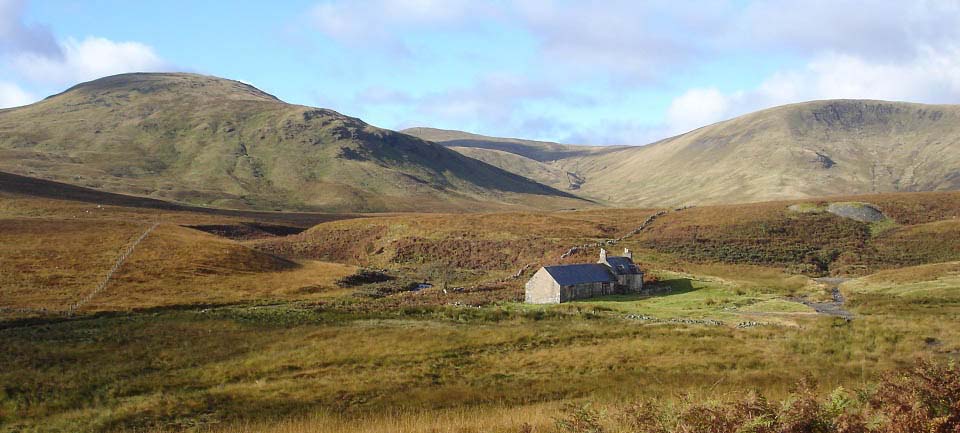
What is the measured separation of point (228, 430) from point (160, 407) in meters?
6.22

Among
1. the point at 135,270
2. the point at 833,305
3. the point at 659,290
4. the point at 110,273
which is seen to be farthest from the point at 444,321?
the point at 135,270

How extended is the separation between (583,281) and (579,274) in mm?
873

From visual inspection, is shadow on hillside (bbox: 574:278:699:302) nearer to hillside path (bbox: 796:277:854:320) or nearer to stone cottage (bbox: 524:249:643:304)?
stone cottage (bbox: 524:249:643:304)

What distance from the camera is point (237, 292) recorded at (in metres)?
59.8

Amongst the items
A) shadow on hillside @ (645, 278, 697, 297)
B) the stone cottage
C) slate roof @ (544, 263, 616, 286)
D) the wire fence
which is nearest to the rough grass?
the wire fence

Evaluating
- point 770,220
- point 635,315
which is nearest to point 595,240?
point 770,220

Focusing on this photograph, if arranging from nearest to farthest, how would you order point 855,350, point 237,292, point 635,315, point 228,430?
point 228,430
point 855,350
point 635,315
point 237,292

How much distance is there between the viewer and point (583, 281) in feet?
193

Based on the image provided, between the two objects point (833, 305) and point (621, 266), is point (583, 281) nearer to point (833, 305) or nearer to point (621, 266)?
point (621, 266)

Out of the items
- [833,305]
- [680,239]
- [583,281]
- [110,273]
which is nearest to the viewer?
[833,305]

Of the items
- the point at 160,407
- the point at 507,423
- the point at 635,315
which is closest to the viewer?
the point at 507,423

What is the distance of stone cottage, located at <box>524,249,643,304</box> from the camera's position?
56375mm

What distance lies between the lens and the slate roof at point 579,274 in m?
56.9

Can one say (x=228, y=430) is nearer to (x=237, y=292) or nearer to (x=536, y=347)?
(x=536, y=347)
